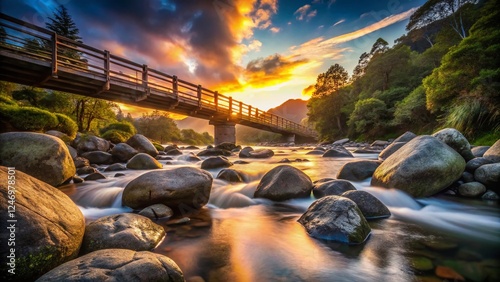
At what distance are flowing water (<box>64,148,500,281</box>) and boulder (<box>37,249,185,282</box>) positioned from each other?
534 millimetres

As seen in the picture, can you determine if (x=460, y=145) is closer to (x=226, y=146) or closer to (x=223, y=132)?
(x=226, y=146)

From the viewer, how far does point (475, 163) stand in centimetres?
472

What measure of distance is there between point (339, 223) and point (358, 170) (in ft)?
11.7

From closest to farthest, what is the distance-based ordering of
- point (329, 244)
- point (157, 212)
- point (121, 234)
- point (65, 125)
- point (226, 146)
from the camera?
point (121, 234) < point (329, 244) < point (157, 212) < point (65, 125) < point (226, 146)

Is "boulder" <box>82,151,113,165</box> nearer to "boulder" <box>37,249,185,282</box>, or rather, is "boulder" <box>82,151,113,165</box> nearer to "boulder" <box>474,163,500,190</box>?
"boulder" <box>37,249,185,282</box>

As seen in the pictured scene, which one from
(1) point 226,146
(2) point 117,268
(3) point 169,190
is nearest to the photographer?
(2) point 117,268

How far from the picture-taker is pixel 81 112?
21469 mm

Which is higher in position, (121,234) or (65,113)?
(65,113)

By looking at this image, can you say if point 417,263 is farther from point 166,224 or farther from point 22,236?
point 22,236

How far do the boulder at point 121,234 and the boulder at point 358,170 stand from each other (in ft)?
16.3

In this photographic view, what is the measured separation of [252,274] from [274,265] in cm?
29

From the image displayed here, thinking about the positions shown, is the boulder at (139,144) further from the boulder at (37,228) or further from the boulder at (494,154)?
the boulder at (494,154)

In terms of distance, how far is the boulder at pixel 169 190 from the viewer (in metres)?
3.84

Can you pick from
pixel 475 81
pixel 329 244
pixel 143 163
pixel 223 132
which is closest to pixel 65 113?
pixel 223 132
